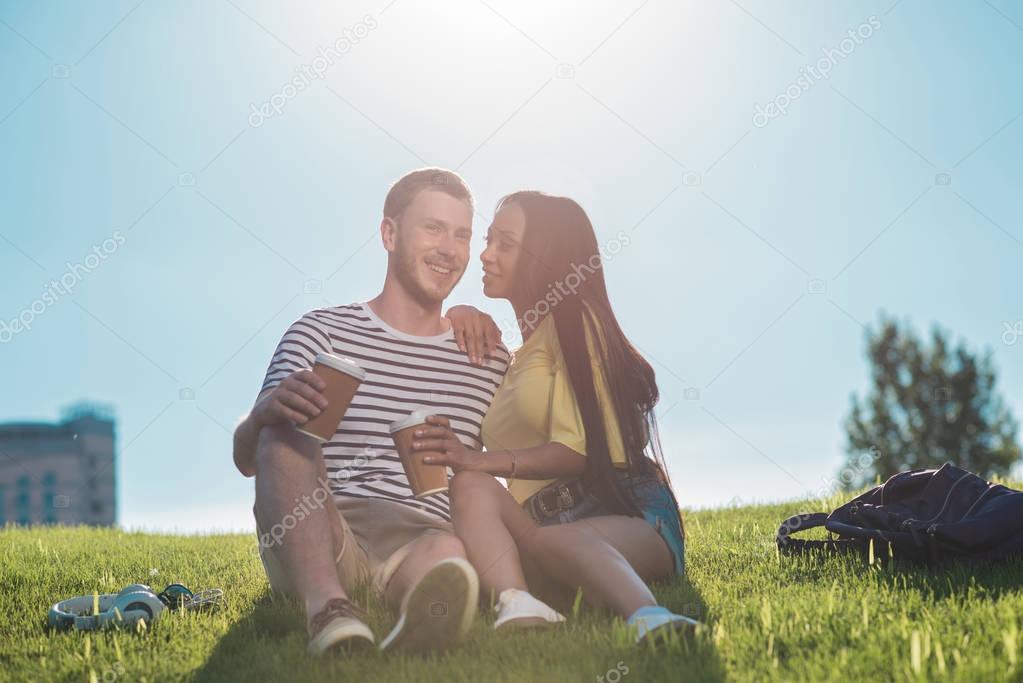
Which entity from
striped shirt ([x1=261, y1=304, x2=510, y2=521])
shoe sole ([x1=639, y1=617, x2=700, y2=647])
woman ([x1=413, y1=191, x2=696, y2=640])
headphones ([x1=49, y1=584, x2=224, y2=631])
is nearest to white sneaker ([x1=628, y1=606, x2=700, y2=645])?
shoe sole ([x1=639, y1=617, x2=700, y2=647])

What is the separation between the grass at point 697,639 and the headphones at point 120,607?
0.11 metres

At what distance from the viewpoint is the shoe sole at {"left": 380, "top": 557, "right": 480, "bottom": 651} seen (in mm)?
3256

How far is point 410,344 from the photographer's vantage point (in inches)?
198

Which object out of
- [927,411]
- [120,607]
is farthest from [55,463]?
[120,607]

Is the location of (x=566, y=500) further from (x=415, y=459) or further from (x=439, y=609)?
(x=439, y=609)

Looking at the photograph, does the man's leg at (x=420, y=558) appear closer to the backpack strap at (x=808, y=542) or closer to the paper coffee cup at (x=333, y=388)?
the paper coffee cup at (x=333, y=388)

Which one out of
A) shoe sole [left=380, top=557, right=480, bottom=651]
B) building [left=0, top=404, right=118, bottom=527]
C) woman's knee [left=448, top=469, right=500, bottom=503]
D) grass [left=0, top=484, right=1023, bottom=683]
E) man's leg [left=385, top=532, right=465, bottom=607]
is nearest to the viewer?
grass [left=0, top=484, right=1023, bottom=683]

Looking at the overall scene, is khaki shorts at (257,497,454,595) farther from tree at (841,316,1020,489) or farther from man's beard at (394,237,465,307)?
tree at (841,316,1020,489)

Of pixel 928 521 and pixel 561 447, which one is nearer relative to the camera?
pixel 561 447

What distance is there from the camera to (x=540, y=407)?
14.4 ft

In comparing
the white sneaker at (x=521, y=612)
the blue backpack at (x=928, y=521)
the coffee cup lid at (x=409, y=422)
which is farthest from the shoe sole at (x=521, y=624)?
the blue backpack at (x=928, y=521)

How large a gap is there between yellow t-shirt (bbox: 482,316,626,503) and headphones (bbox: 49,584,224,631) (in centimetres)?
184

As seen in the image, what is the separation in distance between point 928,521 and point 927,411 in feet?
101

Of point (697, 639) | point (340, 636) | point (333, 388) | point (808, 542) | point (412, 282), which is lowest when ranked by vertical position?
point (697, 639)
